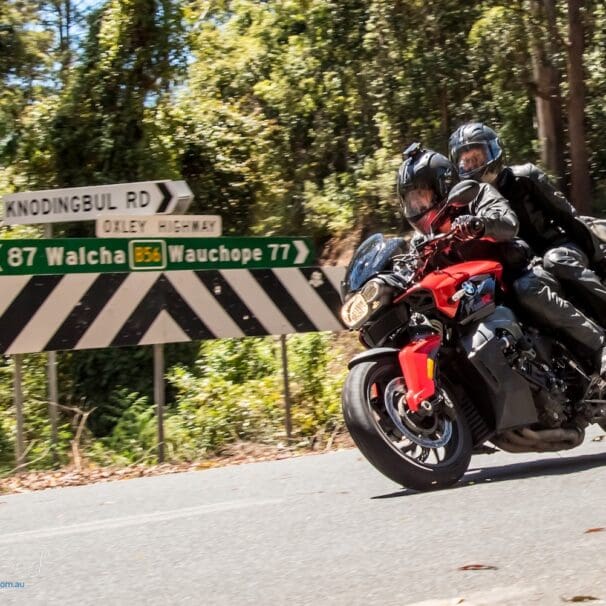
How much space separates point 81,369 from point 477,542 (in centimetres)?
1043

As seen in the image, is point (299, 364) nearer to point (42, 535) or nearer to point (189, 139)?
point (42, 535)

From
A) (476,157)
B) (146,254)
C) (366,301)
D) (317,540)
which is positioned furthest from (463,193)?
(146,254)

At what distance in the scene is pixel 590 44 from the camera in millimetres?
17516

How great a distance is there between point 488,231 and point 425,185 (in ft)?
1.34

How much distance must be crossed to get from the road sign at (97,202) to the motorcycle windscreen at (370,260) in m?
3.26

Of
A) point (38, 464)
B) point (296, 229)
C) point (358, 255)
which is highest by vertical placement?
point (296, 229)

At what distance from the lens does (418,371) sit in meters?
5.14

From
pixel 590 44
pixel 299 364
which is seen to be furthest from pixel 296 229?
pixel 299 364

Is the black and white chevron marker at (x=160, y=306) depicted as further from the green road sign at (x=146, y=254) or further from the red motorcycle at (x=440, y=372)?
the red motorcycle at (x=440, y=372)

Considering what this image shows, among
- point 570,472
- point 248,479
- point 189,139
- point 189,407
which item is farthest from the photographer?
point 189,139

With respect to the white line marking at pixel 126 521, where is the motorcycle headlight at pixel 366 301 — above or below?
above

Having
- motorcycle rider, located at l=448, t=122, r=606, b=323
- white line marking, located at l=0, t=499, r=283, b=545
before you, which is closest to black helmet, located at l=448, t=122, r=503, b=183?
motorcycle rider, located at l=448, t=122, r=606, b=323

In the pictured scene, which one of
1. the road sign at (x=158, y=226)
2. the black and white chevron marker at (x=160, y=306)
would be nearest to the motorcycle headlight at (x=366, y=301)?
the black and white chevron marker at (x=160, y=306)

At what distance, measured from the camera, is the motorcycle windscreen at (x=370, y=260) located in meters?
5.26
